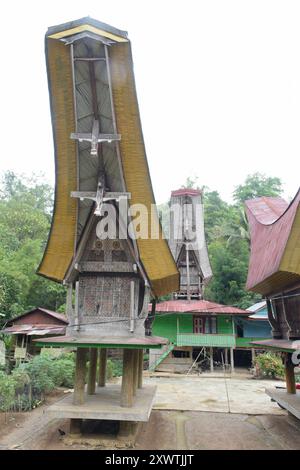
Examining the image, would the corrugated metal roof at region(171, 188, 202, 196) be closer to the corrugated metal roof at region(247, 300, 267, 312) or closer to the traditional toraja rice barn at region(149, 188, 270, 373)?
the traditional toraja rice barn at region(149, 188, 270, 373)

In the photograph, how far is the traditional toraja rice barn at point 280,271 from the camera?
7.09m

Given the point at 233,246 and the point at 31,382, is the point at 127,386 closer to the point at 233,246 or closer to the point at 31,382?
the point at 31,382

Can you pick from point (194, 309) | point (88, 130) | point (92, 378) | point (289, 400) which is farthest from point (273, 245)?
point (194, 309)

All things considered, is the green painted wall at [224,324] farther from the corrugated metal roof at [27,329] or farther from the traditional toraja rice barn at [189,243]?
the corrugated metal roof at [27,329]

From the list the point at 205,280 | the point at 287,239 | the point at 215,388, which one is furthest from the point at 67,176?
the point at 205,280

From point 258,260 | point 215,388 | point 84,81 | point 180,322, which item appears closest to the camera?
point 84,81

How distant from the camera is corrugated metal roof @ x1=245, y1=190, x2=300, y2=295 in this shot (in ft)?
23.1

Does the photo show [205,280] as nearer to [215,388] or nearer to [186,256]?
[186,256]

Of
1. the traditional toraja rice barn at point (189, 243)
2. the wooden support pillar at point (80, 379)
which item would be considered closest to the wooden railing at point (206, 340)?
the traditional toraja rice barn at point (189, 243)

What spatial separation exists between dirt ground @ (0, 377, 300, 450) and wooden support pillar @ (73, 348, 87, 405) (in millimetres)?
693

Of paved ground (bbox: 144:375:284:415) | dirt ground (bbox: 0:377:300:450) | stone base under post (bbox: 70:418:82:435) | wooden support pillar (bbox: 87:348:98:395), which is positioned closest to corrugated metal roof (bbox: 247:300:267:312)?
paved ground (bbox: 144:375:284:415)

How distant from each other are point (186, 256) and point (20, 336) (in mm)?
11687

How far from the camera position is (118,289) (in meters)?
7.74

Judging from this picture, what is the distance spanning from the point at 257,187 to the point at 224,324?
83.3ft
